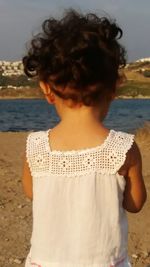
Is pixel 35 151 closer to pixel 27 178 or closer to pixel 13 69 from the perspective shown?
pixel 27 178

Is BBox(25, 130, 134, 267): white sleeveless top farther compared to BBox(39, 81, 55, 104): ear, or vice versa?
BBox(39, 81, 55, 104): ear

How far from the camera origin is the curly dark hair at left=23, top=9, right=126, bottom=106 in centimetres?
238

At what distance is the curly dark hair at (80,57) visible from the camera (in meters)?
2.38

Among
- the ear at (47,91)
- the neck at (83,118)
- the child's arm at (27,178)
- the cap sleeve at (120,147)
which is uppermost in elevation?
the ear at (47,91)

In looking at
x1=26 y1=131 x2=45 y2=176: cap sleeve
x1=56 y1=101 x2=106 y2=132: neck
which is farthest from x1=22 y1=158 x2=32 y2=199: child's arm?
x1=56 y1=101 x2=106 y2=132: neck

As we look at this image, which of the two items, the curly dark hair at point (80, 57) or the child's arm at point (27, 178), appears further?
the child's arm at point (27, 178)

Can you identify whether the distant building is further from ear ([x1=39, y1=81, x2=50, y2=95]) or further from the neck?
the neck

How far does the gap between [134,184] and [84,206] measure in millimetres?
235

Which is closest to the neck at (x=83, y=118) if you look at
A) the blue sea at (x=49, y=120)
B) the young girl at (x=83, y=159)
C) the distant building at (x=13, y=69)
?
the young girl at (x=83, y=159)

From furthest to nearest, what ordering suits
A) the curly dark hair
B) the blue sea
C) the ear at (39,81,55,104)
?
the blue sea, the ear at (39,81,55,104), the curly dark hair

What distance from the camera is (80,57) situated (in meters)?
2.36

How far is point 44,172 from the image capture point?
2.50 meters

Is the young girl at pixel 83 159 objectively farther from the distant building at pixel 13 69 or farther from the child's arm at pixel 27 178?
the distant building at pixel 13 69

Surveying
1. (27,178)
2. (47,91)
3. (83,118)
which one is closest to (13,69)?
(27,178)
